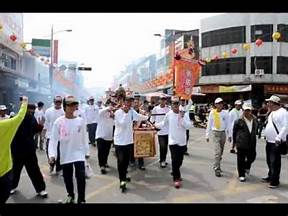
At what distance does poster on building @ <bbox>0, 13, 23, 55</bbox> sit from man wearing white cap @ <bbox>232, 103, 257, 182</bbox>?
2271 centimetres

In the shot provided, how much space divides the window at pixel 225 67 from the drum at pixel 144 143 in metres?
25.9

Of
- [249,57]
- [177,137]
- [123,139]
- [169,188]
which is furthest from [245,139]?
[249,57]

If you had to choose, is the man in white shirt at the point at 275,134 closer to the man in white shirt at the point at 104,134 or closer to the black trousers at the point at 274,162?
the black trousers at the point at 274,162

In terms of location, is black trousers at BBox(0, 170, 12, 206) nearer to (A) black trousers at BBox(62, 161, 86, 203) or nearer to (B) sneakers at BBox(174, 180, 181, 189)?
(A) black trousers at BBox(62, 161, 86, 203)

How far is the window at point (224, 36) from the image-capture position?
32688 millimetres

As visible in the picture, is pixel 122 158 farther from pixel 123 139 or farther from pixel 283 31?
pixel 283 31

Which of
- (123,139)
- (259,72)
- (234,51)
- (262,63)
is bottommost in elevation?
(123,139)

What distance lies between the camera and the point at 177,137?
266 inches

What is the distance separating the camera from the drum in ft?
25.5

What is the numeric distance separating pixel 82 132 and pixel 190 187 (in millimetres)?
2442

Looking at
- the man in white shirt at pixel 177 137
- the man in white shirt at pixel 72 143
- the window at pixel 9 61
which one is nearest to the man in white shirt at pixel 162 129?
the man in white shirt at pixel 177 137

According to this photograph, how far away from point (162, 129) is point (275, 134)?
2476mm
